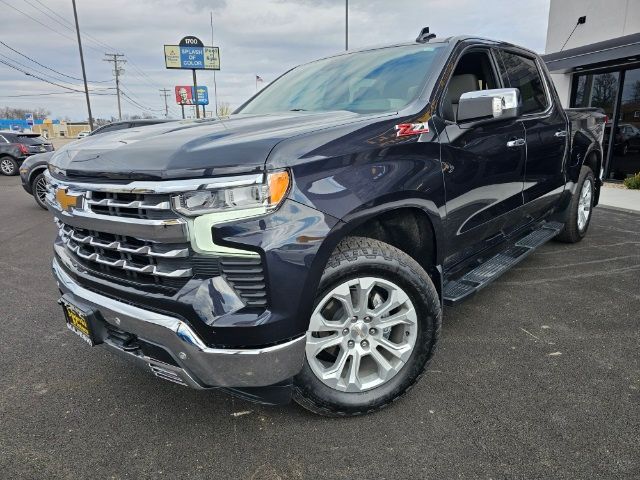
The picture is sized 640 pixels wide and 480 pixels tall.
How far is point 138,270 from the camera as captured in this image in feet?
6.53

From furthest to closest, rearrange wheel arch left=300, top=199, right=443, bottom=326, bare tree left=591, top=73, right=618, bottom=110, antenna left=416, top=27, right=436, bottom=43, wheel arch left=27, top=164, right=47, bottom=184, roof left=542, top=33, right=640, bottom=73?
bare tree left=591, top=73, right=618, bottom=110, roof left=542, top=33, right=640, bottom=73, wheel arch left=27, top=164, right=47, bottom=184, antenna left=416, top=27, right=436, bottom=43, wheel arch left=300, top=199, right=443, bottom=326

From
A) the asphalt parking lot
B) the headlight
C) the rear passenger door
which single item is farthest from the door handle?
the headlight

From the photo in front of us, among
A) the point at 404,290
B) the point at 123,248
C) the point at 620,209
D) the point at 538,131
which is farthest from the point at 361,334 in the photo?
the point at 620,209

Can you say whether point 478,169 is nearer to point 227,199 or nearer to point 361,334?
point 361,334

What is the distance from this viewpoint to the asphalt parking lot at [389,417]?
2.07 meters

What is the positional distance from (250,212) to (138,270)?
22.6 inches

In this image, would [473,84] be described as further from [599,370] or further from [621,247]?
[621,247]

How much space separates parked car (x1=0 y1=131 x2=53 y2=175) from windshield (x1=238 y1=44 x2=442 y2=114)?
52.3 ft

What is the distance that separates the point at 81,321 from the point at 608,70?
501 inches

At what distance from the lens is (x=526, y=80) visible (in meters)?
3.97

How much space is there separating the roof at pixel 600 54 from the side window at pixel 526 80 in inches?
252

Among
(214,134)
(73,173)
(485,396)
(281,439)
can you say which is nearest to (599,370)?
(485,396)

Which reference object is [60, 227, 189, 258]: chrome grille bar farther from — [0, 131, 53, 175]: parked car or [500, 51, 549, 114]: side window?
[0, 131, 53, 175]: parked car

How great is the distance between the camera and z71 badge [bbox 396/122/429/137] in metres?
2.34
